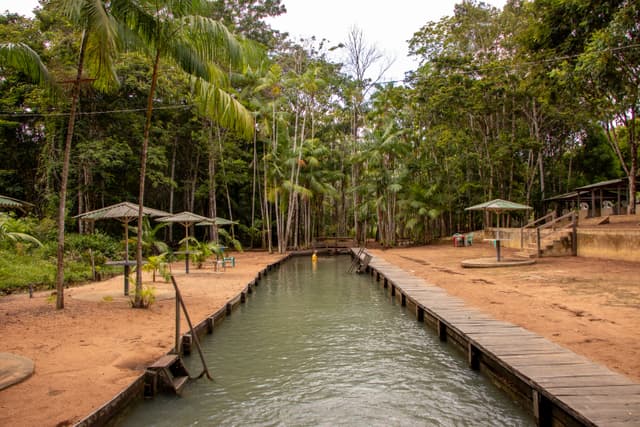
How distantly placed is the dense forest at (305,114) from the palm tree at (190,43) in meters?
0.03

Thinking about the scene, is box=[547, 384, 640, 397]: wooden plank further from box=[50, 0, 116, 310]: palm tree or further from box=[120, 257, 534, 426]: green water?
box=[50, 0, 116, 310]: palm tree

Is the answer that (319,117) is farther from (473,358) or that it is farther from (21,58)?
(473,358)

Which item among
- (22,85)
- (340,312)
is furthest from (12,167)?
(340,312)

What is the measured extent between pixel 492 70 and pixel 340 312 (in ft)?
50.3

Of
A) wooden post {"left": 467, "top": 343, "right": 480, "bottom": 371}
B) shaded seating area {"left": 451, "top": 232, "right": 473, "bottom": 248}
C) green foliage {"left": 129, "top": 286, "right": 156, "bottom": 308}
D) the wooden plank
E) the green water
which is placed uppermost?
shaded seating area {"left": 451, "top": 232, "right": 473, "bottom": 248}

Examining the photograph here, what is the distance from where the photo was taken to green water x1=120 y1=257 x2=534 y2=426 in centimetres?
486

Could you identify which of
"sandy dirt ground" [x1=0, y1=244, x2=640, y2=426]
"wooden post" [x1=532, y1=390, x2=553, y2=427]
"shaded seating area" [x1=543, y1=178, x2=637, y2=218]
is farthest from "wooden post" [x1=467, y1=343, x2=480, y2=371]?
"shaded seating area" [x1=543, y1=178, x2=637, y2=218]

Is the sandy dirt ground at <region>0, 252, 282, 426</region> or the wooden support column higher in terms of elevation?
the sandy dirt ground at <region>0, 252, 282, 426</region>

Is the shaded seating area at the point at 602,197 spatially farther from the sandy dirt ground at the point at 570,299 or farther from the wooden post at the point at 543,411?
the wooden post at the point at 543,411

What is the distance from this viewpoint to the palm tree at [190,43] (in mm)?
8141

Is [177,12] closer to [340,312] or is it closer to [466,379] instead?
[340,312]

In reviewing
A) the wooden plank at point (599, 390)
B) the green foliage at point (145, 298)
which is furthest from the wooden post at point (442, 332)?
the green foliage at point (145, 298)

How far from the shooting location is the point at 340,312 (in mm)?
10547

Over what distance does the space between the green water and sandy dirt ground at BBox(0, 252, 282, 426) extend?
57 centimetres
